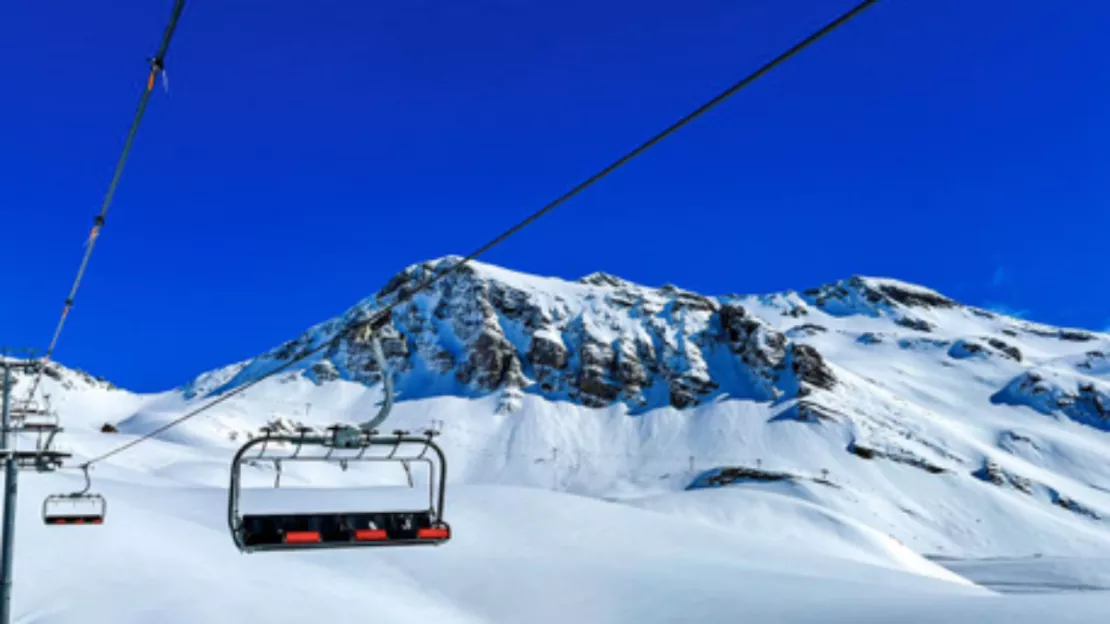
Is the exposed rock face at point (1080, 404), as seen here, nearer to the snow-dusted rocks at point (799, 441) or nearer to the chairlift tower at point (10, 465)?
the snow-dusted rocks at point (799, 441)

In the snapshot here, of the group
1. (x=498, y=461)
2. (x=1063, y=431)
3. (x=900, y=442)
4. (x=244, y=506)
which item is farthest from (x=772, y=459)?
(x=244, y=506)

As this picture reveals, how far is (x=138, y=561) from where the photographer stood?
3556 cm

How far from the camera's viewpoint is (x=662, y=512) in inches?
3848

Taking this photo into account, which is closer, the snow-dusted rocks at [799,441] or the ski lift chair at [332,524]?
the ski lift chair at [332,524]

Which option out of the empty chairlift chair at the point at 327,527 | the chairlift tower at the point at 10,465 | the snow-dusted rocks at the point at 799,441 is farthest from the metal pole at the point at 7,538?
the snow-dusted rocks at the point at 799,441

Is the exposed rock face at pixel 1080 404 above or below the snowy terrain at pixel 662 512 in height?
above

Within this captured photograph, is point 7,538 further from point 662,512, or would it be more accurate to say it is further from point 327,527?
point 662,512

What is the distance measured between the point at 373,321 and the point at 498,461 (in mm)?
157815

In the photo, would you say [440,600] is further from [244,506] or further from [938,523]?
[938,523]

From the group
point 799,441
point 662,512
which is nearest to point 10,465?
point 662,512

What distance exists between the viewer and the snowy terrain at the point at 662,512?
31.9m

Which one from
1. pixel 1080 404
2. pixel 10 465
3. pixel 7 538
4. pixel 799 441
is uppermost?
pixel 1080 404

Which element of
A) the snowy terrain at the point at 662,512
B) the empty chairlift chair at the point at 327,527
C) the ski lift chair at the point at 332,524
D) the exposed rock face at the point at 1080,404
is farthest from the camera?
the exposed rock face at the point at 1080,404

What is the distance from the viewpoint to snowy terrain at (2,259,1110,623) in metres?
31.9
